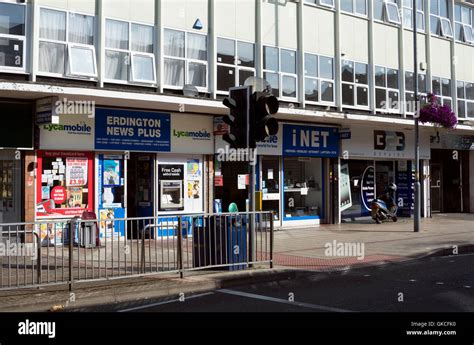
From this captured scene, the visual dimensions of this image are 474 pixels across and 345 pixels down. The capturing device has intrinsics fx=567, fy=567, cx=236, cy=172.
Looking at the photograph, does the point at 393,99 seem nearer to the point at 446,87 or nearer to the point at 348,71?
the point at 348,71

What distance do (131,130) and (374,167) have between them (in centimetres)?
1112

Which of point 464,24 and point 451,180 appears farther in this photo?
point 451,180

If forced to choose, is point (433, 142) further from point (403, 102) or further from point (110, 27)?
point (110, 27)

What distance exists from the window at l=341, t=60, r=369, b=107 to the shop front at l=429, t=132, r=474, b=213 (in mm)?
7475

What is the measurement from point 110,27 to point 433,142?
1544 cm

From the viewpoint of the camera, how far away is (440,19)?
24.5 meters

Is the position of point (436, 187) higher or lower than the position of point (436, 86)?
lower

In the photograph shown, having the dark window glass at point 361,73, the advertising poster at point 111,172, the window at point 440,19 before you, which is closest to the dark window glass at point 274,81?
the dark window glass at point 361,73

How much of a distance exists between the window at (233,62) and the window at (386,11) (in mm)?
6701

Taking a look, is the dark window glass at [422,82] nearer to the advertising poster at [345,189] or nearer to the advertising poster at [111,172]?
the advertising poster at [345,189]

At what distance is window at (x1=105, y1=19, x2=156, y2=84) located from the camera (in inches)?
599

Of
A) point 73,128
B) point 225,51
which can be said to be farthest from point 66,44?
point 225,51

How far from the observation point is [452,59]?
24.9 metres

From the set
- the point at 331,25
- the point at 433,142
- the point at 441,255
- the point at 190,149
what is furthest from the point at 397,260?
the point at 433,142
